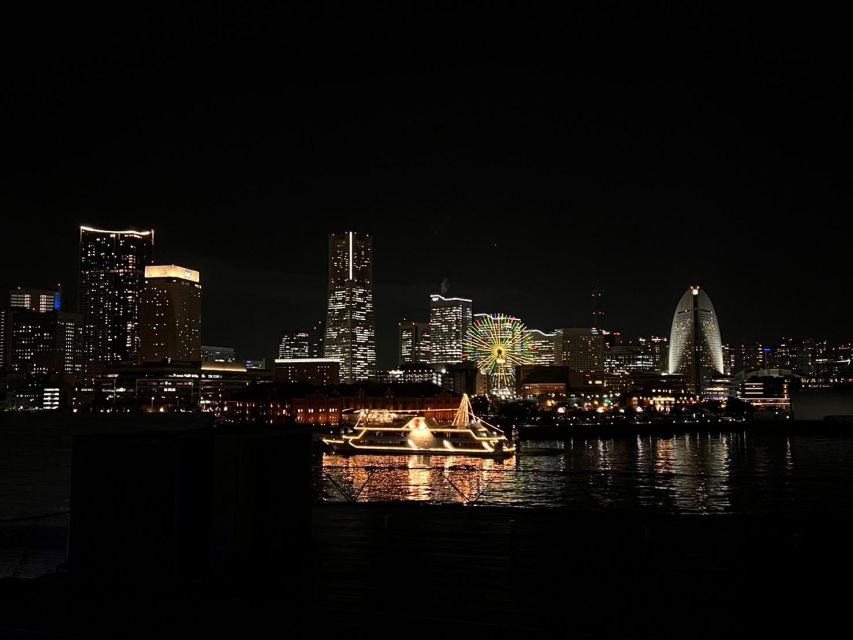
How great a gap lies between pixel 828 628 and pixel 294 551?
24.8 feet

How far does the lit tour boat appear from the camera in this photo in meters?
81.3

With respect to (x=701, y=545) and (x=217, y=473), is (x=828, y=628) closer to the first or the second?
(x=701, y=545)

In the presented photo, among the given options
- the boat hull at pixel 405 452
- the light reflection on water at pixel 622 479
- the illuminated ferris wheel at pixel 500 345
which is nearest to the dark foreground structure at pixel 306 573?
the light reflection on water at pixel 622 479

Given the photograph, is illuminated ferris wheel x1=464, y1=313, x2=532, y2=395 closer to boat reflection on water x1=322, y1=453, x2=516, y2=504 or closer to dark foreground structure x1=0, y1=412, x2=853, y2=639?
boat reflection on water x1=322, y1=453, x2=516, y2=504

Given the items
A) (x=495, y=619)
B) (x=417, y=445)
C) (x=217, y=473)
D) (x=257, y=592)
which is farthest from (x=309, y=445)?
(x=417, y=445)

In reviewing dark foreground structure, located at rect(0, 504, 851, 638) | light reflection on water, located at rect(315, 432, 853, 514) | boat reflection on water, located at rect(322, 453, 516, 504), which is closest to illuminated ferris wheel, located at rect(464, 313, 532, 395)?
light reflection on water, located at rect(315, 432, 853, 514)

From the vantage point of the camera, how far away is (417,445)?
83.4m

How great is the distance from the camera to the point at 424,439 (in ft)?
274

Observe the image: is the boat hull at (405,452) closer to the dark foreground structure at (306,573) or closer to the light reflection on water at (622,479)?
the light reflection on water at (622,479)

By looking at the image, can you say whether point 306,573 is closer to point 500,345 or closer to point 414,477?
point 414,477

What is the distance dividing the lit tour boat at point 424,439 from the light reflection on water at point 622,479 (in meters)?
1.65

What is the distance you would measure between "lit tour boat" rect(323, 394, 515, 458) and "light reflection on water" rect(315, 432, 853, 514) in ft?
5.41

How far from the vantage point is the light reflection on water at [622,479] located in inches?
1768

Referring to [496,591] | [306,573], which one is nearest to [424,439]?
[306,573]
